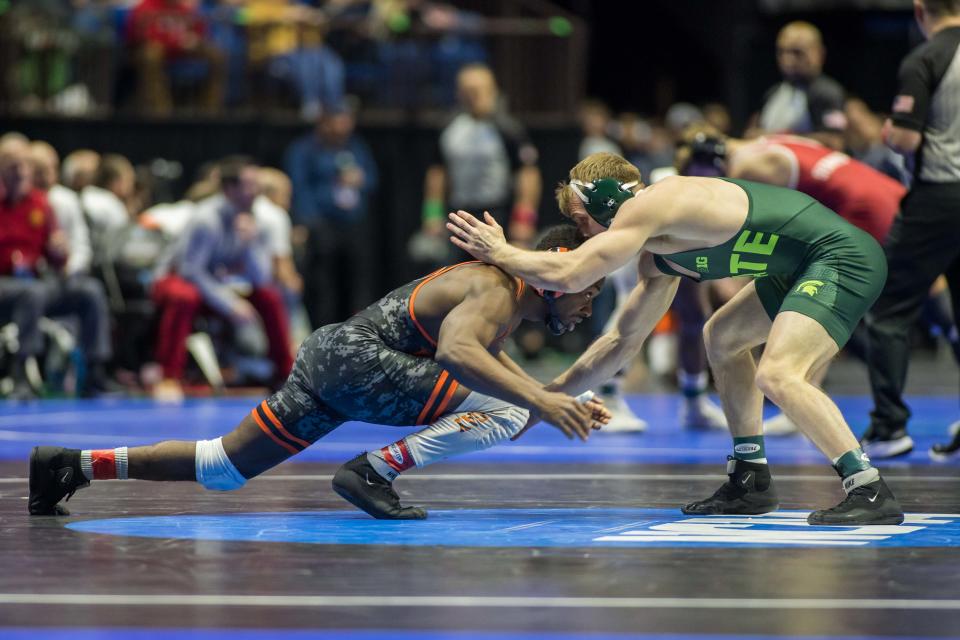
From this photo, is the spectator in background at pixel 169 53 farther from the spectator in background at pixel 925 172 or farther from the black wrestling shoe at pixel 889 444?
the black wrestling shoe at pixel 889 444

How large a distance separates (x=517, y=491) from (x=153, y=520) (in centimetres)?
148

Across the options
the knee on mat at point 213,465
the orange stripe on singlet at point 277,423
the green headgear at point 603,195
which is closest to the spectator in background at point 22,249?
→ the knee on mat at point 213,465

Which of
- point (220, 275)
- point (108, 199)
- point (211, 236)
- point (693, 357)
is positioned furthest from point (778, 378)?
point (108, 199)

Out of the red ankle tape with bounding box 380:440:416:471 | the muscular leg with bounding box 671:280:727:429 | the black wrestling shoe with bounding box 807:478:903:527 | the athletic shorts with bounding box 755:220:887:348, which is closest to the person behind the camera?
the black wrestling shoe with bounding box 807:478:903:527

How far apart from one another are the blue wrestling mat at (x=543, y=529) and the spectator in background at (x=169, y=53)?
8820 millimetres

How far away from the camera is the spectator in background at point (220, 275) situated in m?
11.0

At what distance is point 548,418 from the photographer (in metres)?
4.70

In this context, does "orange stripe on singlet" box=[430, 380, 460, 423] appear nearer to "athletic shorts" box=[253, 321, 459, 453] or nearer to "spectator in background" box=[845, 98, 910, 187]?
"athletic shorts" box=[253, 321, 459, 453]

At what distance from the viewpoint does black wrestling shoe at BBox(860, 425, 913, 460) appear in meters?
7.06

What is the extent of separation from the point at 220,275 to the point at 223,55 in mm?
2934

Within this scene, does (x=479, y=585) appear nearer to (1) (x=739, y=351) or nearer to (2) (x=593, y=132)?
(1) (x=739, y=351)

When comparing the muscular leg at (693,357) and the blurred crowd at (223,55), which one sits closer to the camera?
the muscular leg at (693,357)

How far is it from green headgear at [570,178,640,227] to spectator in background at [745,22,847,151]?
12.3 ft

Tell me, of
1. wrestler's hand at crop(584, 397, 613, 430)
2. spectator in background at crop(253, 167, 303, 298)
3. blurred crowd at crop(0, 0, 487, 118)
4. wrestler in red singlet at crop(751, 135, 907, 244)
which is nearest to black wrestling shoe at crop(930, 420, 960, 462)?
wrestler in red singlet at crop(751, 135, 907, 244)
